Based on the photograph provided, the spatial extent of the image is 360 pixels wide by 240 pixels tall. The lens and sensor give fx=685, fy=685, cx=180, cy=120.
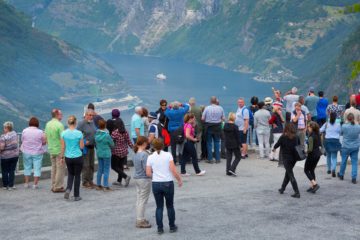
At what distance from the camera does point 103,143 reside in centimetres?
1572

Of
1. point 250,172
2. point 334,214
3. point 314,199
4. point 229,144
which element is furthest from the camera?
point 250,172

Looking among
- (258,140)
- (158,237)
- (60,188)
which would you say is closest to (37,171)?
(60,188)

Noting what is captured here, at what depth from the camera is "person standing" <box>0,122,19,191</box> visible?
52.2ft

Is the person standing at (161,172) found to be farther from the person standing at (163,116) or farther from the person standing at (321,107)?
the person standing at (321,107)

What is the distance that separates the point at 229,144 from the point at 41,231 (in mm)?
6837

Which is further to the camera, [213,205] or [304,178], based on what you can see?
[304,178]

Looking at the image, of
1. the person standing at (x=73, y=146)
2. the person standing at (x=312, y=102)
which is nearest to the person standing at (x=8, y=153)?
the person standing at (x=73, y=146)

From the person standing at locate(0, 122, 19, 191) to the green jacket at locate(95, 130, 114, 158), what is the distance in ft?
6.53

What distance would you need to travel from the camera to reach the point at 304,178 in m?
18.4

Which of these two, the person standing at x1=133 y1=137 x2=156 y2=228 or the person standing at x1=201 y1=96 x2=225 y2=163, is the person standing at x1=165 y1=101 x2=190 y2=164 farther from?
the person standing at x1=133 y1=137 x2=156 y2=228

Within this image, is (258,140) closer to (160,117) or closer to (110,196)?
(160,117)

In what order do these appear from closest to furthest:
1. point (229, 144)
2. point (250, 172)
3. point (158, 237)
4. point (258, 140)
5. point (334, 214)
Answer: point (158, 237), point (334, 214), point (229, 144), point (250, 172), point (258, 140)

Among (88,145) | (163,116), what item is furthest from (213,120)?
(88,145)

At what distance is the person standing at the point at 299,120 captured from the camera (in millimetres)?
19781
